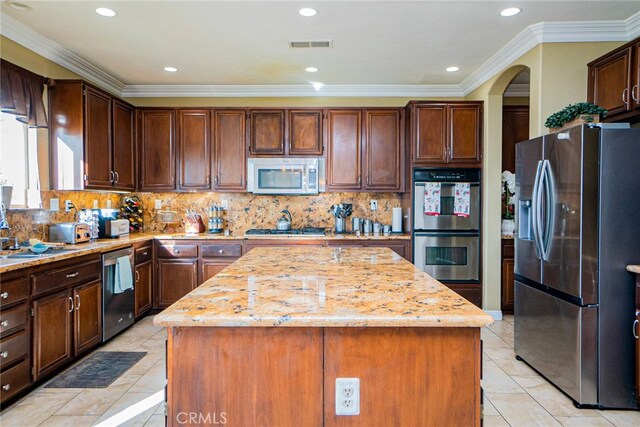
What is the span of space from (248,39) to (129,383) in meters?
2.87

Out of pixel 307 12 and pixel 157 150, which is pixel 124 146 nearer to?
pixel 157 150

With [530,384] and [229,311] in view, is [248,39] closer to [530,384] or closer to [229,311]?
[229,311]

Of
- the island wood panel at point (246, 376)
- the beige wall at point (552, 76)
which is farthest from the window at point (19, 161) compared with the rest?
the beige wall at point (552, 76)

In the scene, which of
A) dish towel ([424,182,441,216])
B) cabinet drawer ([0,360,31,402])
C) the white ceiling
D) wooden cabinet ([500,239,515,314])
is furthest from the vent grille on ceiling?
cabinet drawer ([0,360,31,402])

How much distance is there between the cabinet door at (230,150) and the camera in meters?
4.75

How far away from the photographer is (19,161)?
11.0ft

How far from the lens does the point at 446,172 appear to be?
14.5ft

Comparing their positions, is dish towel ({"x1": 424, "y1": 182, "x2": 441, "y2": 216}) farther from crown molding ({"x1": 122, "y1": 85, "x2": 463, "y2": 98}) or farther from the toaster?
the toaster

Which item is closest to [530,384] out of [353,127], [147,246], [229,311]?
[229,311]

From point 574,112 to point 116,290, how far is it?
390cm

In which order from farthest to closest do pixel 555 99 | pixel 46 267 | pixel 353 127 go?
1. pixel 353 127
2. pixel 555 99
3. pixel 46 267

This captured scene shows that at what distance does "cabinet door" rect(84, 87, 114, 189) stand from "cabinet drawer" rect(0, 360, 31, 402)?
1715mm

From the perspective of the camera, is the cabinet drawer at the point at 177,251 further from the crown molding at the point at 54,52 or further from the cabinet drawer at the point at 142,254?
the crown molding at the point at 54,52

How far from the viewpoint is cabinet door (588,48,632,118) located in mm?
2799
